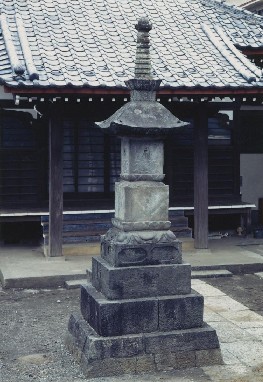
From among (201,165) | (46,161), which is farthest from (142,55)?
(46,161)

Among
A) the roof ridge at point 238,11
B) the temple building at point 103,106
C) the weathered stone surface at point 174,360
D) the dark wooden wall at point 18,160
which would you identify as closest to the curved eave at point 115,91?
the temple building at point 103,106

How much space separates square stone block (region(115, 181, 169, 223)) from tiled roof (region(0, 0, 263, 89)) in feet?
15.0

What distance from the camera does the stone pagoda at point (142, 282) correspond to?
24.4 ft

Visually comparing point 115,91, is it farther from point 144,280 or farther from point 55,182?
point 144,280

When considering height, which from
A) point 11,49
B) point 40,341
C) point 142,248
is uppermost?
point 11,49

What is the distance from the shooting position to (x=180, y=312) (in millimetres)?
7699

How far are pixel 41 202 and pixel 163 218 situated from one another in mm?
7038

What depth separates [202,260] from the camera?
1332 centimetres

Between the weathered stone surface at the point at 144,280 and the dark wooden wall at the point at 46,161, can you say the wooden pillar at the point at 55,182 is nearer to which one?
the dark wooden wall at the point at 46,161

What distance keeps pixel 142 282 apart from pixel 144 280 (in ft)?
0.11

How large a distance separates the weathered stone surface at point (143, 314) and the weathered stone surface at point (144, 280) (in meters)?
0.09

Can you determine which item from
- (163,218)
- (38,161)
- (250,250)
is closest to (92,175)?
(38,161)

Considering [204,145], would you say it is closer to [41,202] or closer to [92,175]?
[92,175]

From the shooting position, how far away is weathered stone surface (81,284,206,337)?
7465 millimetres
